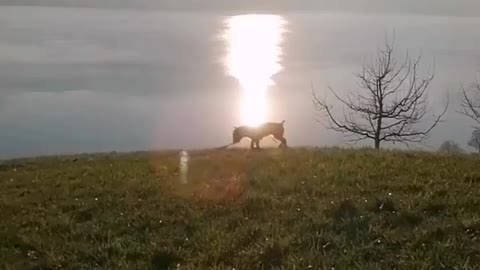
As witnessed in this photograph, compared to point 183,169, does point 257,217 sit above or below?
below

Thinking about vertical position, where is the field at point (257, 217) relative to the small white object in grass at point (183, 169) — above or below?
below

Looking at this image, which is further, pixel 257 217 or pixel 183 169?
pixel 183 169

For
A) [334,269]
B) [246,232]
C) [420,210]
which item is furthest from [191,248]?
[420,210]

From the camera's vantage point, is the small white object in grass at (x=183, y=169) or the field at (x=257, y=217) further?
the small white object in grass at (x=183, y=169)

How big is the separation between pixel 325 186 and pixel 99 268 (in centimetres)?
483

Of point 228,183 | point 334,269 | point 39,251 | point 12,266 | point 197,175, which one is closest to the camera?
point 334,269

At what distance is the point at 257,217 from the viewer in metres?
10.6

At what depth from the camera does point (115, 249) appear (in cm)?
946

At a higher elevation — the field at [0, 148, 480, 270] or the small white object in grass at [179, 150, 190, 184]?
the small white object in grass at [179, 150, 190, 184]

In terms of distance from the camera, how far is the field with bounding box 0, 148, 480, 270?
28.1ft

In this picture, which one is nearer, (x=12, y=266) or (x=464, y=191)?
(x=12, y=266)

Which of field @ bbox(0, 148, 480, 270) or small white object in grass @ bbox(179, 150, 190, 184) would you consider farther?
small white object in grass @ bbox(179, 150, 190, 184)

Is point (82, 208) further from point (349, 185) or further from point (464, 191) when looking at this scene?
point (464, 191)

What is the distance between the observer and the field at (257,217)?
8.58 meters
